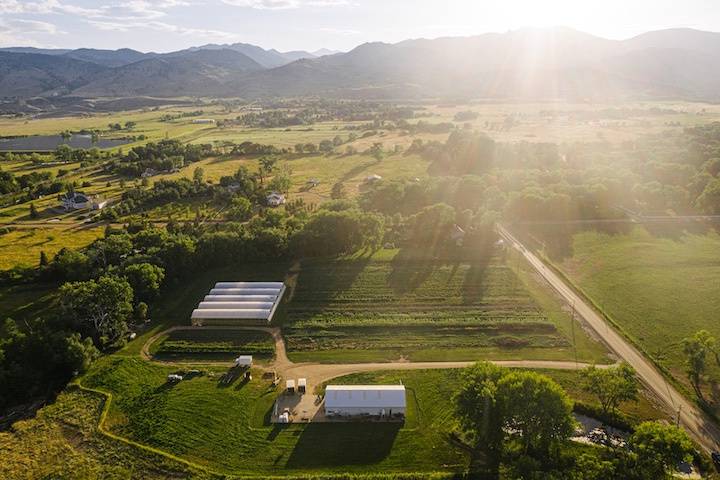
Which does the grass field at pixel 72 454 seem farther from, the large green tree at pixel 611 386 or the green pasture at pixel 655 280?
the green pasture at pixel 655 280

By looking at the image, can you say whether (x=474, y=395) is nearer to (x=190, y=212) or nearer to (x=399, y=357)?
(x=399, y=357)

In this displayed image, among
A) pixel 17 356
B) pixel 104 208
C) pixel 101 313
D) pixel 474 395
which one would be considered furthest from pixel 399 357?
pixel 104 208

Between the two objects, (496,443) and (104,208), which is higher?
(104,208)

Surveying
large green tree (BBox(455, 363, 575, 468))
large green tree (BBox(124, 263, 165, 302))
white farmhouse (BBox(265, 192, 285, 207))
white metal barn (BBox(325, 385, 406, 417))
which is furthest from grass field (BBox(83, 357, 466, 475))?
white farmhouse (BBox(265, 192, 285, 207))

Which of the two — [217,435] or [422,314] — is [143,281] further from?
[422,314]

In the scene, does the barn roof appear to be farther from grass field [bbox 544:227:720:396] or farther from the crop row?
grass field [bbox 544:227:720:396]

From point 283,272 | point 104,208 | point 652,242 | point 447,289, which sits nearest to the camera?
point 447,289

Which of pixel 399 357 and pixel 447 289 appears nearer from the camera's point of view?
pixel 399 357
